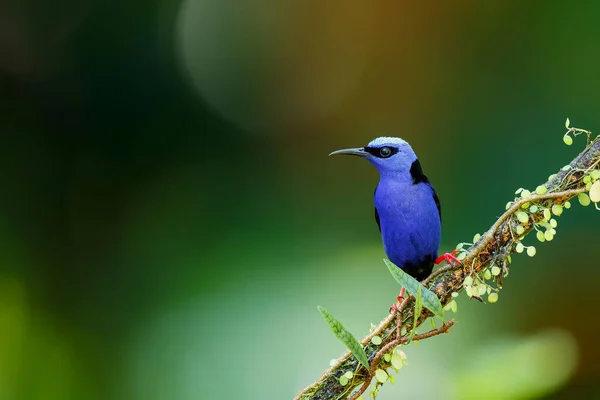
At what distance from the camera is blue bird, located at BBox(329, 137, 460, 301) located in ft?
6.70

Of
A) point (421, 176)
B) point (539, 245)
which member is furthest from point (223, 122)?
point (421, 176)

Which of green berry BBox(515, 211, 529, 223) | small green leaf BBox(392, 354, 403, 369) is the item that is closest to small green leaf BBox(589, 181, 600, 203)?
green berry BBox(515, 211, 529, 223)

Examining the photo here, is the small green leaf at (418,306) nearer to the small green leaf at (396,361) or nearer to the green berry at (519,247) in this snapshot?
the small green leaf at (396,361)

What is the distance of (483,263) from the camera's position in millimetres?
1460

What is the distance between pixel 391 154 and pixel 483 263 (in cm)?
66

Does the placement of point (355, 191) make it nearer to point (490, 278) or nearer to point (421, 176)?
point (421, 176)

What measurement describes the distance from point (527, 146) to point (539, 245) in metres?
0.62

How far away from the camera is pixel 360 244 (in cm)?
412

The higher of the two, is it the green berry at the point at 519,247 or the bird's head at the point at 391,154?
the bird's head at the point at 391,154

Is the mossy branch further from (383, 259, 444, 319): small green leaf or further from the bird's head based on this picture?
the bird's head

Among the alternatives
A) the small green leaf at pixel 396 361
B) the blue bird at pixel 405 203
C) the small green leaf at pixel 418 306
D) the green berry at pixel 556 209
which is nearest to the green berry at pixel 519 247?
the green berry at pixel 556 209

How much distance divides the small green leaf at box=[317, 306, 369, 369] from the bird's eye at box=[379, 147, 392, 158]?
77 centimetres

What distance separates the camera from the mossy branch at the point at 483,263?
141 centimetres

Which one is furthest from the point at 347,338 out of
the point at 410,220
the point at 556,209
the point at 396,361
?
the point at 410,220
